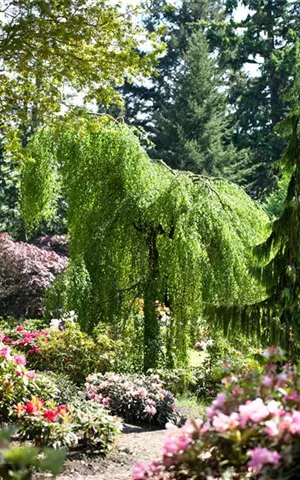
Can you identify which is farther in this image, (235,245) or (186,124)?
(186,124)

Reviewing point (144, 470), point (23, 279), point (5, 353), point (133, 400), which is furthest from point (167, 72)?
point (144, 470)

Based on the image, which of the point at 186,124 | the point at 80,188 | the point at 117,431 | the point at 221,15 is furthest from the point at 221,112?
the point at 117,431

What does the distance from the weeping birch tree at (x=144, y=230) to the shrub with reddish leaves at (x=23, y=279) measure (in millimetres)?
4637

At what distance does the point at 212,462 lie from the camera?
2.40 meters

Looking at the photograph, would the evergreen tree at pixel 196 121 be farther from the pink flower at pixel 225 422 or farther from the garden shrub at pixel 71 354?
the pink flower at pixel 225 422

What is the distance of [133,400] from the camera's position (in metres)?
6.30

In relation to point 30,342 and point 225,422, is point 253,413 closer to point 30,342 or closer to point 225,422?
point 225,422

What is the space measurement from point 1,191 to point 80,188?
49.6 ft

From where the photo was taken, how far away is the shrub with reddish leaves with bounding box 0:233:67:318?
1277 centimetres

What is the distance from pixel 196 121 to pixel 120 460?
18.9 m

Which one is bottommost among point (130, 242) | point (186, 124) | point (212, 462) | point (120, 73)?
point (212, 462)

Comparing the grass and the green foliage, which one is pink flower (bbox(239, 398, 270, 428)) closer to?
the grass

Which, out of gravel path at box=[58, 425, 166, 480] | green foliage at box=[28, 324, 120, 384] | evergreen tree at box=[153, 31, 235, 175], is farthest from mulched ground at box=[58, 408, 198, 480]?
evergreen tree at box=[153, 31, 235, 175]

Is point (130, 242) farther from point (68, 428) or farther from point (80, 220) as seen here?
point (68, 428)
